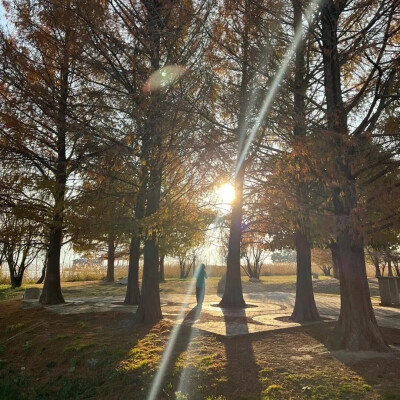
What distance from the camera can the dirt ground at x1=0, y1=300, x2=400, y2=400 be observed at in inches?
204

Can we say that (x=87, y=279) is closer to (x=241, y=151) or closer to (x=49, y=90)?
(x=49, y=90)

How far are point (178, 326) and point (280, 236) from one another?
6.07 metres

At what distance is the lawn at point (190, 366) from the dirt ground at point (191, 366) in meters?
0.01

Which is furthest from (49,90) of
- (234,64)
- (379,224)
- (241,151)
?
(379,224)

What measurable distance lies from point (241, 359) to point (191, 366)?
843 millimetres

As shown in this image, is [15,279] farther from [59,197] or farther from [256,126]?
[256,126]

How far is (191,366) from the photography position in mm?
6027

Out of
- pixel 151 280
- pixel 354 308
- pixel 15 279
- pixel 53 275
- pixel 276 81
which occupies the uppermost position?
pixel 276 81

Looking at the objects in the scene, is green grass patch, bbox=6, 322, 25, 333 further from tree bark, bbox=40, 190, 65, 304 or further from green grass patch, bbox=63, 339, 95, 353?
tree bark, bbox=40, 190, 65, 304

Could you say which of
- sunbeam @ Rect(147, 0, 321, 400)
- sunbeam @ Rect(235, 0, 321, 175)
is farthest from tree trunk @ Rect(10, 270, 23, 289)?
sunbeam @ Rect(235, 0, 321, 175)

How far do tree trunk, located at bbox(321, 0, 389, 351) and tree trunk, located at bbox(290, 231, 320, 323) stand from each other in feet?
10.6

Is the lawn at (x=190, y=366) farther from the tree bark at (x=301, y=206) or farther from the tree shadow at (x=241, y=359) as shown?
the tree bark at (x=301, y=206)

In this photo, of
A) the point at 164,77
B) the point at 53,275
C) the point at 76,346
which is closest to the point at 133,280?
the point at 53,275

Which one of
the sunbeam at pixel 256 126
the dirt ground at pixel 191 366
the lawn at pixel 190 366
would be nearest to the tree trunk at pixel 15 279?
the dirt ground at pixel 191 366
